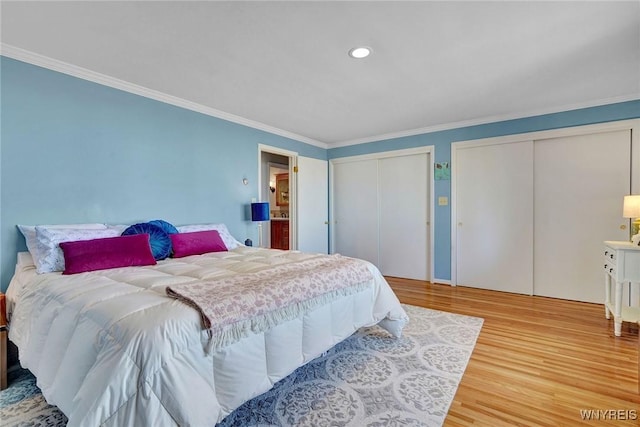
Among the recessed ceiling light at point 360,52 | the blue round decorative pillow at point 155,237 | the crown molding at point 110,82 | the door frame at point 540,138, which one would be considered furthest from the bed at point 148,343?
the door frame at point 540,138

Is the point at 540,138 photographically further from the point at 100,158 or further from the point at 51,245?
the point at 51,245

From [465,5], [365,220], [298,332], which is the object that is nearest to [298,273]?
[298,332]

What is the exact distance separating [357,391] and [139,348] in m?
1.27

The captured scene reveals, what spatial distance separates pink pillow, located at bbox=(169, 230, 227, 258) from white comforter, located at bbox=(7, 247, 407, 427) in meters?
0.65

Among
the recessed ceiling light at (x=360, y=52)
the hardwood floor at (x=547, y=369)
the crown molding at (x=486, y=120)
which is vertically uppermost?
the recessed ceiling light at (x=360, y=52)

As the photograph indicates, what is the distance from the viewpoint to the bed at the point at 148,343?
1.07 m

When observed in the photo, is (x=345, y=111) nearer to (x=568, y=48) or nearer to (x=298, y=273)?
(x=568, y=48)

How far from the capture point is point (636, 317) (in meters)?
2.50

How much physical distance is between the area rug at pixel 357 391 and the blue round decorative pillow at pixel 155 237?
110 centimetres

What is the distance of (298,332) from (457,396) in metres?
1.02

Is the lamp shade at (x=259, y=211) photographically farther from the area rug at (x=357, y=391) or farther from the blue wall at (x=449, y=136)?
the blue wall at (x=449, y=136)

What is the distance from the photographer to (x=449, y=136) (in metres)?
4.19

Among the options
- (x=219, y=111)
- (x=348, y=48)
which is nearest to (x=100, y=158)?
(x=219, y=111)

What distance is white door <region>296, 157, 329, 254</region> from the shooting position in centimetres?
479
